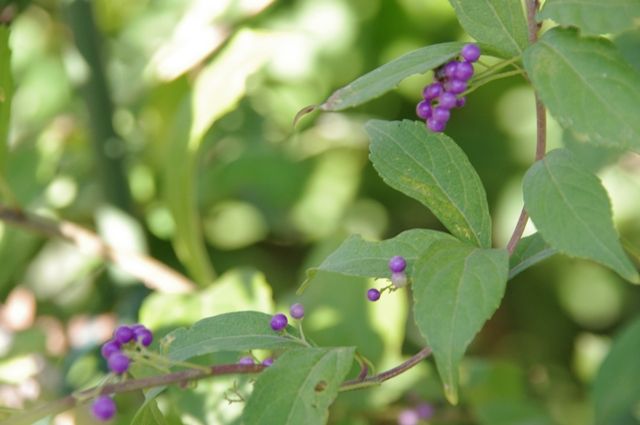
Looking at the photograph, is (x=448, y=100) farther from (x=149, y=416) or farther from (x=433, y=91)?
(x=149, y=416)

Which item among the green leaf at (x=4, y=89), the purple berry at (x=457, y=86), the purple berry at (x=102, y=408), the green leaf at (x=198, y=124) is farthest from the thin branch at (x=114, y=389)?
the green leaf at (x=198, y=124)

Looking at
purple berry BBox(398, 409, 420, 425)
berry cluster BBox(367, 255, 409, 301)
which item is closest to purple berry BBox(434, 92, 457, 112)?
berry cluster BBox(367, 255, 409, 301)

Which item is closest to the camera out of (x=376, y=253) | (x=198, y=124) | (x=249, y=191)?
(x=376, y=253)

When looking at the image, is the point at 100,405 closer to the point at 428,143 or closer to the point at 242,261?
the point at 428,143

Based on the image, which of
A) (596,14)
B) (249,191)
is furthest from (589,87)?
(249,191)

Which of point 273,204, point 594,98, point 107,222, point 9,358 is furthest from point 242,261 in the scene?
point 594,98

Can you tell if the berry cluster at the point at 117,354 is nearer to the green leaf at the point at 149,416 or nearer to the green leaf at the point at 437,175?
the green leaf at the point at 149,416
